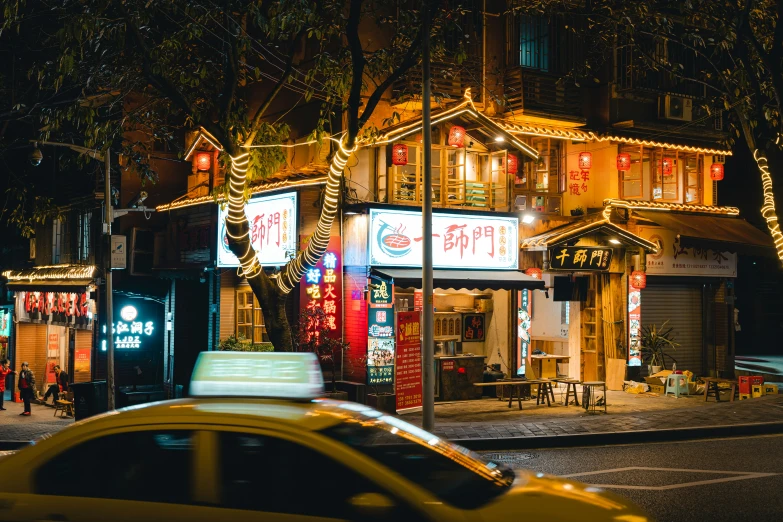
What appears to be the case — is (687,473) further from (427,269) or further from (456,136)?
(456,136)

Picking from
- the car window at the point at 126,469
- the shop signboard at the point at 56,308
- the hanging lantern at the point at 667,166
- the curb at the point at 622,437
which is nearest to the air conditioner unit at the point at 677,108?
the hanging lantern at the point at 667,166

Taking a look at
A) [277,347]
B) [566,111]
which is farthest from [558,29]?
[277,347]

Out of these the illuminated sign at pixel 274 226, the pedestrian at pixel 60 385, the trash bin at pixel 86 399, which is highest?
the illuminated sign at pixel 274 226

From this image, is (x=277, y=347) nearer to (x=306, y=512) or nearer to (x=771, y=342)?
(x=306, y=512)

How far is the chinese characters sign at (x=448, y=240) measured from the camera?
17438 millimetres

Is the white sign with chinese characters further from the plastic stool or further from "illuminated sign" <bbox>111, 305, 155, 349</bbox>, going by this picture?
"illuminated sign" <bbox>111, 305, 155, 349</bbox>

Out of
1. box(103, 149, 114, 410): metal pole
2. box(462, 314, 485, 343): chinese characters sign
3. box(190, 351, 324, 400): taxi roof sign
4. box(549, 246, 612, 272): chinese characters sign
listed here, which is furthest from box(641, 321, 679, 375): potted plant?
box(190, 351, 324, 400): taxi roof sign

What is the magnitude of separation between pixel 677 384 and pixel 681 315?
397 cm

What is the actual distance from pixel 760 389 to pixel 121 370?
1955cm

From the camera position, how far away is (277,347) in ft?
47.5

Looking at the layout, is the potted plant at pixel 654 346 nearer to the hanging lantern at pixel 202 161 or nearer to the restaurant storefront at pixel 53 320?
the hanging lantern at pixel 202 161

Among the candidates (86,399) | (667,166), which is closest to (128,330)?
(86,399)

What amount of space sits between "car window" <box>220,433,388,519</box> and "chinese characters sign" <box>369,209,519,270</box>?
41.6ft

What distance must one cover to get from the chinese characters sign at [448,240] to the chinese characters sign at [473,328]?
1821 mm
